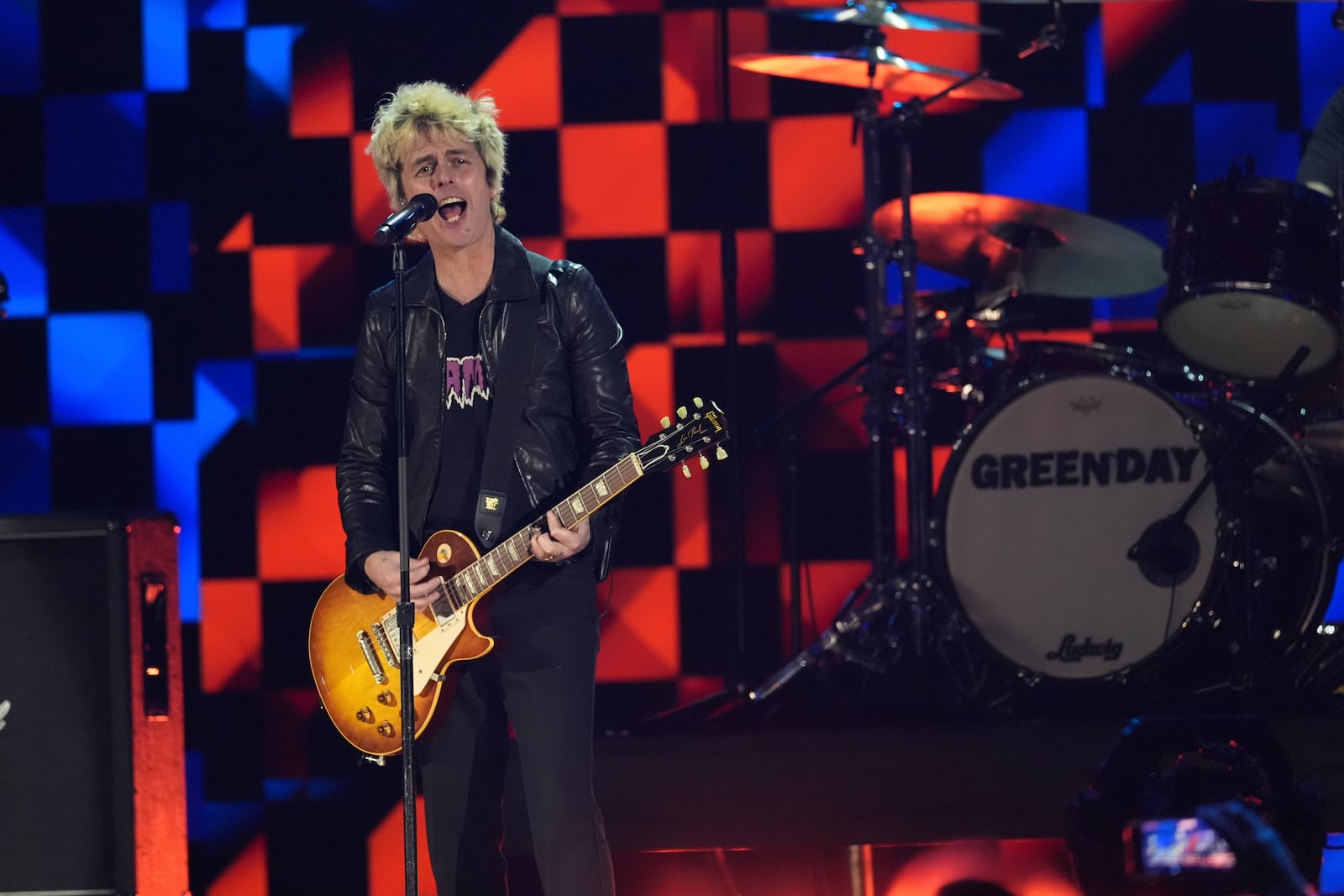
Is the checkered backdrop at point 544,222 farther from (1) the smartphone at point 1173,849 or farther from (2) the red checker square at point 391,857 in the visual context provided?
Answer: (1) the smartphone at point 1173,849

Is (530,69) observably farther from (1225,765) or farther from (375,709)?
(1225,765)

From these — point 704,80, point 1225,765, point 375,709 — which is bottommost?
point 1225,765

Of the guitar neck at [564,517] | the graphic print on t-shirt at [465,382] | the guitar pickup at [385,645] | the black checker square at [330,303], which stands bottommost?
the guitar pickup at [385,645]

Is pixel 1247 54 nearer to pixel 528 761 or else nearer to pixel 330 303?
pixel 330 303

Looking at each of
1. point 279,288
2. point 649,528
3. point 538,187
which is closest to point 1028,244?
point 649,528

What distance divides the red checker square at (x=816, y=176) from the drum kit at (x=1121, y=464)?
60cm

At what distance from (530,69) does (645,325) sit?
1.00m

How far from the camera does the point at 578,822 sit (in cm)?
Answer: 261

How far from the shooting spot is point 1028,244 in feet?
14.6

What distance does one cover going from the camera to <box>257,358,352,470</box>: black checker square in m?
5.05

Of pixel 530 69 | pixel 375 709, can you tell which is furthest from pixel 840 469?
pixel 375 709

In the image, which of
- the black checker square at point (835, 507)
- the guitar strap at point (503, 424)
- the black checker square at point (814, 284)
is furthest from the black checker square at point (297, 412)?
the guitar strap at point (503, 424)

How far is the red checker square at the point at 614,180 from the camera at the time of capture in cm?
504

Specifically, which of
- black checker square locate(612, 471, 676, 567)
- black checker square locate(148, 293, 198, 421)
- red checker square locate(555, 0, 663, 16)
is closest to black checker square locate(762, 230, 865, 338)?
black checker square locate(612, 471, 676, 567)
